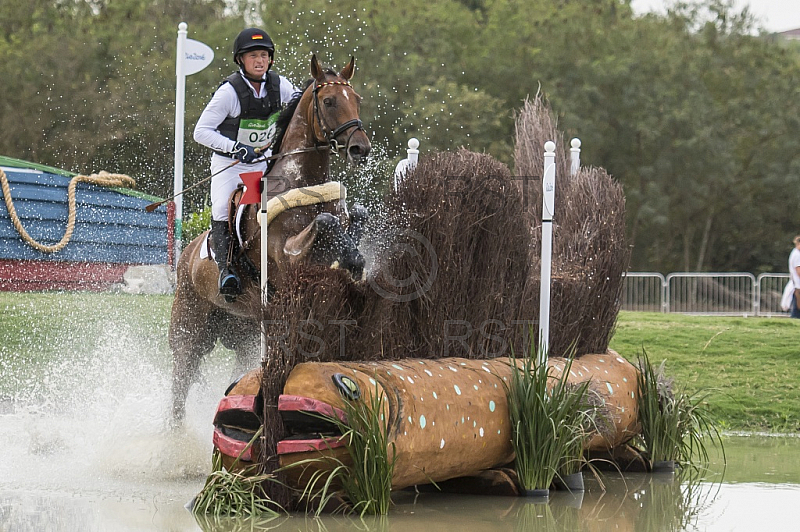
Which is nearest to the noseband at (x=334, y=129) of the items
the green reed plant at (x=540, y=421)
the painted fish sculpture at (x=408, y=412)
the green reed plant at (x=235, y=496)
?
the painted fish sculpture at (x=408, y=412)

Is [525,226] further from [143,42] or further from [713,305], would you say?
[143,42]

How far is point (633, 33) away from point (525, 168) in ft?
76.5

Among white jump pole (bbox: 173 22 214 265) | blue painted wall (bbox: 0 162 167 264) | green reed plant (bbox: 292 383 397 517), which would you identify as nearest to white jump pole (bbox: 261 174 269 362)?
green reed plant (bbox: 292 383 397 517)

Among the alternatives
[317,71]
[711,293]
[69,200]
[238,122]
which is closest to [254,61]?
[238,122]

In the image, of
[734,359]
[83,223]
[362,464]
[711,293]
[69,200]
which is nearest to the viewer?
[362,464]

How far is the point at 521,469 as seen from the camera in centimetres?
621

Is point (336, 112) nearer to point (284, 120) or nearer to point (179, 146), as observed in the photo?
point (284, 120)

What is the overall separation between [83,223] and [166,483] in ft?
28.8

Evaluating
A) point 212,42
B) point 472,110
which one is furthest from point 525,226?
point 212,42

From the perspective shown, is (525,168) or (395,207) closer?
(395,207)

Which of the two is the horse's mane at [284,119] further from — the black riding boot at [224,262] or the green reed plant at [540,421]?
the green reed plant at [540,421]

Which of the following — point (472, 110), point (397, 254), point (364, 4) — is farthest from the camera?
point (364, 4)

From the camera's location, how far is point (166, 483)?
257 inches

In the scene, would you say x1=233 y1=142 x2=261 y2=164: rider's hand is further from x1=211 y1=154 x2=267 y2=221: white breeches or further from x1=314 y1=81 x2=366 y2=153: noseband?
x1=314 y1=81 x2=366 y2=153: noseband
